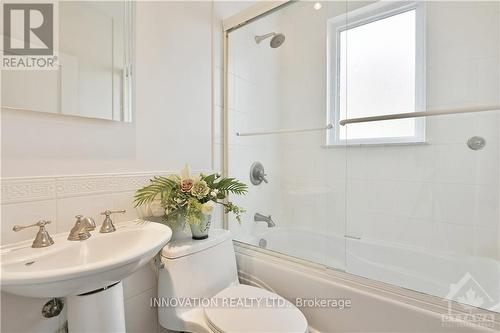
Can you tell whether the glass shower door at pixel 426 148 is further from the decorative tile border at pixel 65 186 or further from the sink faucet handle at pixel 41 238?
the sink faucet handle at pixel 41 238

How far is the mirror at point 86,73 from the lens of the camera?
2.74ft

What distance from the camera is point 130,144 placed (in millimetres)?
1102

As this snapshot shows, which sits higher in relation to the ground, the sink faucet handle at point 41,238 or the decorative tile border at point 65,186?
the decorative tile border at point 65,186

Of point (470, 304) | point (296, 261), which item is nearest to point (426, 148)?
point (470, 304)

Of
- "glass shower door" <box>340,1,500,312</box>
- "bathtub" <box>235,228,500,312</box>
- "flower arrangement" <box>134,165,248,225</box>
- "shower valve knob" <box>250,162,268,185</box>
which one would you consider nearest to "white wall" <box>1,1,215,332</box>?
"flower arrangement" <box>134,165,248,225</box>

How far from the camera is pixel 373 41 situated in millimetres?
1732

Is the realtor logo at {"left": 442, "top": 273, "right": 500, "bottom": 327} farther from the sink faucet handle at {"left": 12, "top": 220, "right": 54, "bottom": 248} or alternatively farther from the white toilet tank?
the sink faucet handle at {"left": 12, "top": 220, "right": 54, "bottom": 248}

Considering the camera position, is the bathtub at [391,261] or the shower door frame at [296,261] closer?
the shower door frame at [296,261]

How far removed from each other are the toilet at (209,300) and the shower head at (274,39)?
4.45 feet

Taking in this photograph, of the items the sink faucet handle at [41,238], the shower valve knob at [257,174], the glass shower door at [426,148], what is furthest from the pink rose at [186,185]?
the glass shower door at [426,148]

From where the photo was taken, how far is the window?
5.19 feet

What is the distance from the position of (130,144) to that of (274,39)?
1.26 m

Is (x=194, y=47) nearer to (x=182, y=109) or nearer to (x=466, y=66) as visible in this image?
(x=182, y=109)

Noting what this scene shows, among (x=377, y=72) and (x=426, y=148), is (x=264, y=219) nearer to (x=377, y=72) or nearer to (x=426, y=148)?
(x=426, y=148)
